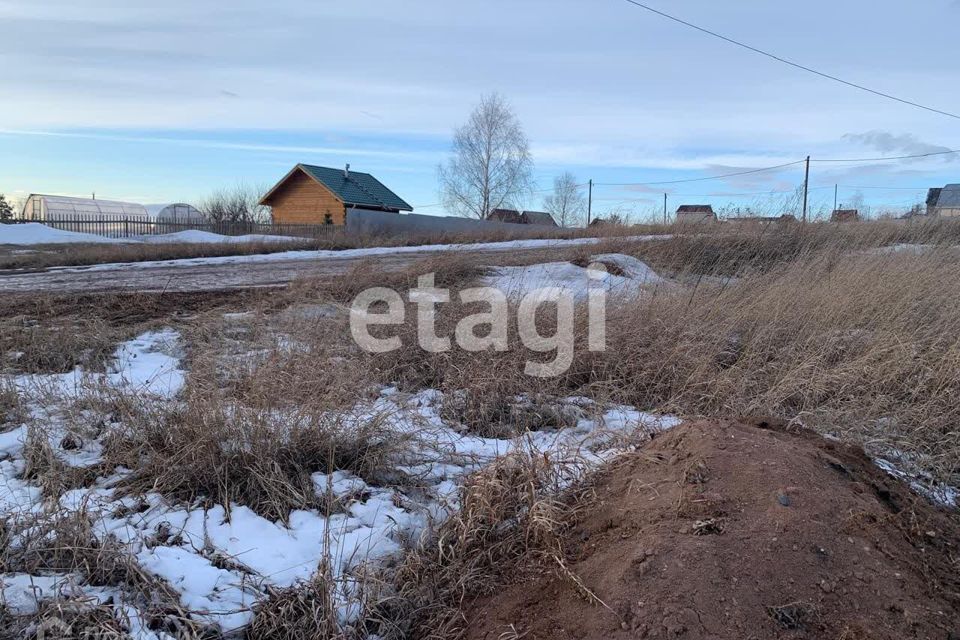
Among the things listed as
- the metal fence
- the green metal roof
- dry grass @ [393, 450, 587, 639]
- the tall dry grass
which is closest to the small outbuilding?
the green metal roof

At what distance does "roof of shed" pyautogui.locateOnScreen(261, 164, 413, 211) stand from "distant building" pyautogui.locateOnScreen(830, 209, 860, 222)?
22.7 metres

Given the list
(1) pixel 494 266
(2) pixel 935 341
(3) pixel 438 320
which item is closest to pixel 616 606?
(3) pixel 438 320

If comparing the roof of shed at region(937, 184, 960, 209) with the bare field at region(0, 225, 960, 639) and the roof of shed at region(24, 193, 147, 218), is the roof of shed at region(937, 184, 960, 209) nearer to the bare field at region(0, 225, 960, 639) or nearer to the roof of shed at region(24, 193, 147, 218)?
the bare field at region(0, 225, 960, 639)

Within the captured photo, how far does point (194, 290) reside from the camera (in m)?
7.52

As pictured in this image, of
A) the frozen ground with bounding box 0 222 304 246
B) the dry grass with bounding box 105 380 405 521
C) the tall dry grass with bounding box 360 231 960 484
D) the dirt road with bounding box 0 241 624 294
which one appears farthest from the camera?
the frozen ground with bounding box 0 222 304 246

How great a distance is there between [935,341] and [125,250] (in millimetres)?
14674

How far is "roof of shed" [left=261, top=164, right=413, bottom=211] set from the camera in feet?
98.4

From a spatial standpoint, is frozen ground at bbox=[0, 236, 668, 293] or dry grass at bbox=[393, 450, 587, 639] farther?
frozen ground at bbox=[0, 236, 668, 293]

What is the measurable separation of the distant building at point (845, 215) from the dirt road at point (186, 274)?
5.73 metres

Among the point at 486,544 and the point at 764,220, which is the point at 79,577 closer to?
Result: the point at 486,544

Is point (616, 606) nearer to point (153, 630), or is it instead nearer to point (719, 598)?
point (719, 598)

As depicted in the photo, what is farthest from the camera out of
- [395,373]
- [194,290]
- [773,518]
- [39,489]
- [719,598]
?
[194,290]

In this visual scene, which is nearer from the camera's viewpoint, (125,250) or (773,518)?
(773,518)

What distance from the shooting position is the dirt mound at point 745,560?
165 centimetres
